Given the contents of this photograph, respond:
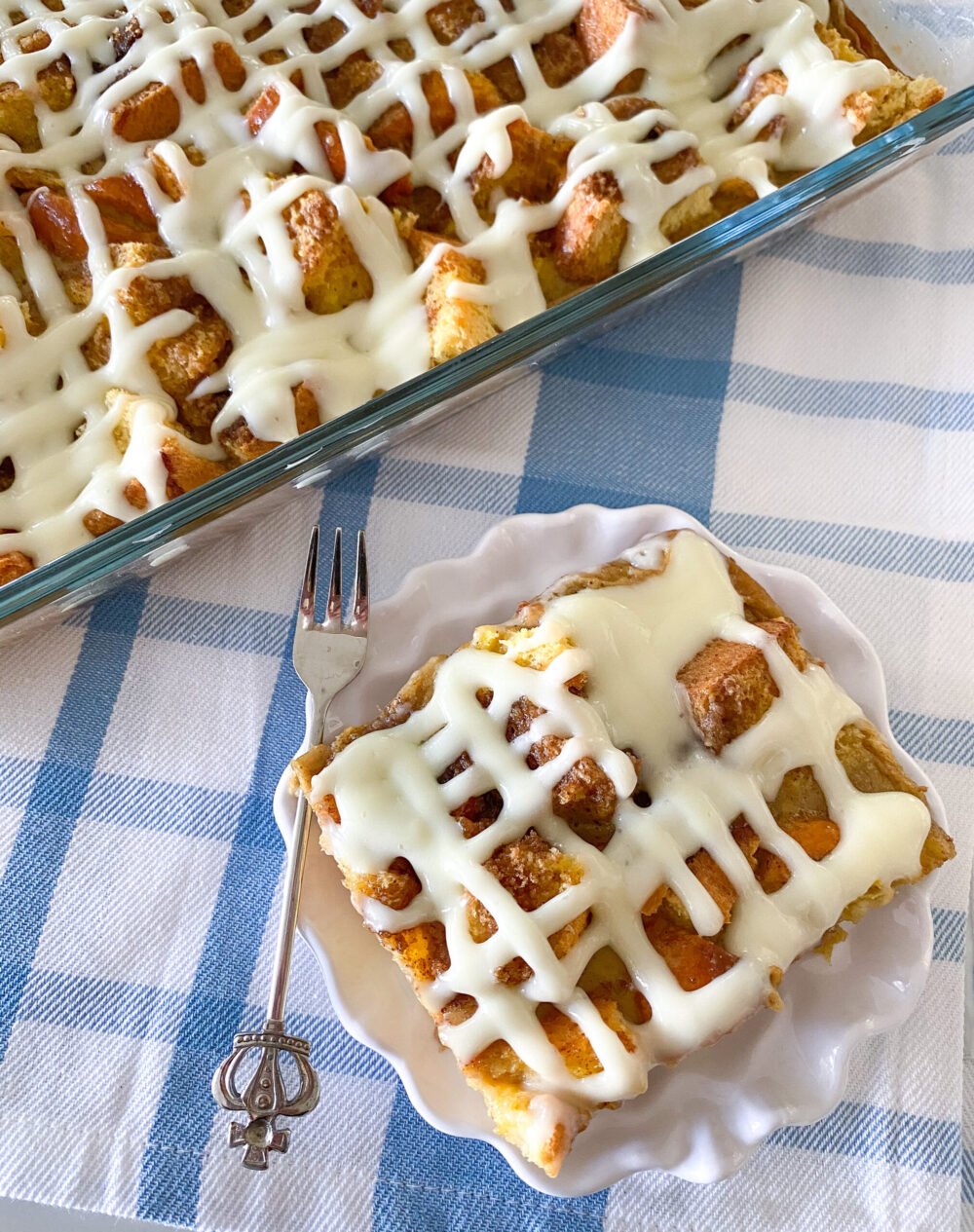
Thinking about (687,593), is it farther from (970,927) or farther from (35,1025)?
(35,1025)

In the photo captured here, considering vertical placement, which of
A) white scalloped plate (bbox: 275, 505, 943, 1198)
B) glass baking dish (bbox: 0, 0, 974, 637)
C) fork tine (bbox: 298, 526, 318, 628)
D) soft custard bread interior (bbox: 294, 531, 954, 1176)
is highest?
glass baking dish (bbox: 0, 0, 974, 637)

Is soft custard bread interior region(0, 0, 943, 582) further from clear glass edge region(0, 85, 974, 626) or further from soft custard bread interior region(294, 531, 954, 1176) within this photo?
soft custard bread interior region(294, 531, 954, 1176)

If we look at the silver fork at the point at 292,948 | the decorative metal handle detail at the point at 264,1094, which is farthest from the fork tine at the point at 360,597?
the decorative metal handle detail at the point at 264,1094

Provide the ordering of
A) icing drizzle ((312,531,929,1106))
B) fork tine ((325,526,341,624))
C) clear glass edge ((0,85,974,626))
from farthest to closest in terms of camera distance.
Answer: fork tine ((325,526,341,624)) → clear glass edge ((0,85,974,626)) → icing drizzle ((312,531,929,1106))

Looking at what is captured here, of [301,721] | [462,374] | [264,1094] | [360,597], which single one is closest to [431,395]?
[462,374]

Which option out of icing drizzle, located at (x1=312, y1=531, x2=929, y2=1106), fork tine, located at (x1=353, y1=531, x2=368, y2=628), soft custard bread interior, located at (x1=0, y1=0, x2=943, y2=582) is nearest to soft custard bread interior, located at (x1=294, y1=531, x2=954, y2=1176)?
icing drizzle, located at (x1=312, y1=531, x2=929, y2=1106)

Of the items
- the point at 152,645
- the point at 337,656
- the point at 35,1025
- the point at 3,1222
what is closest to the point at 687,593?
the point at 337,656

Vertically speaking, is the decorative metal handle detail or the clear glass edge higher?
the clear glass edge
